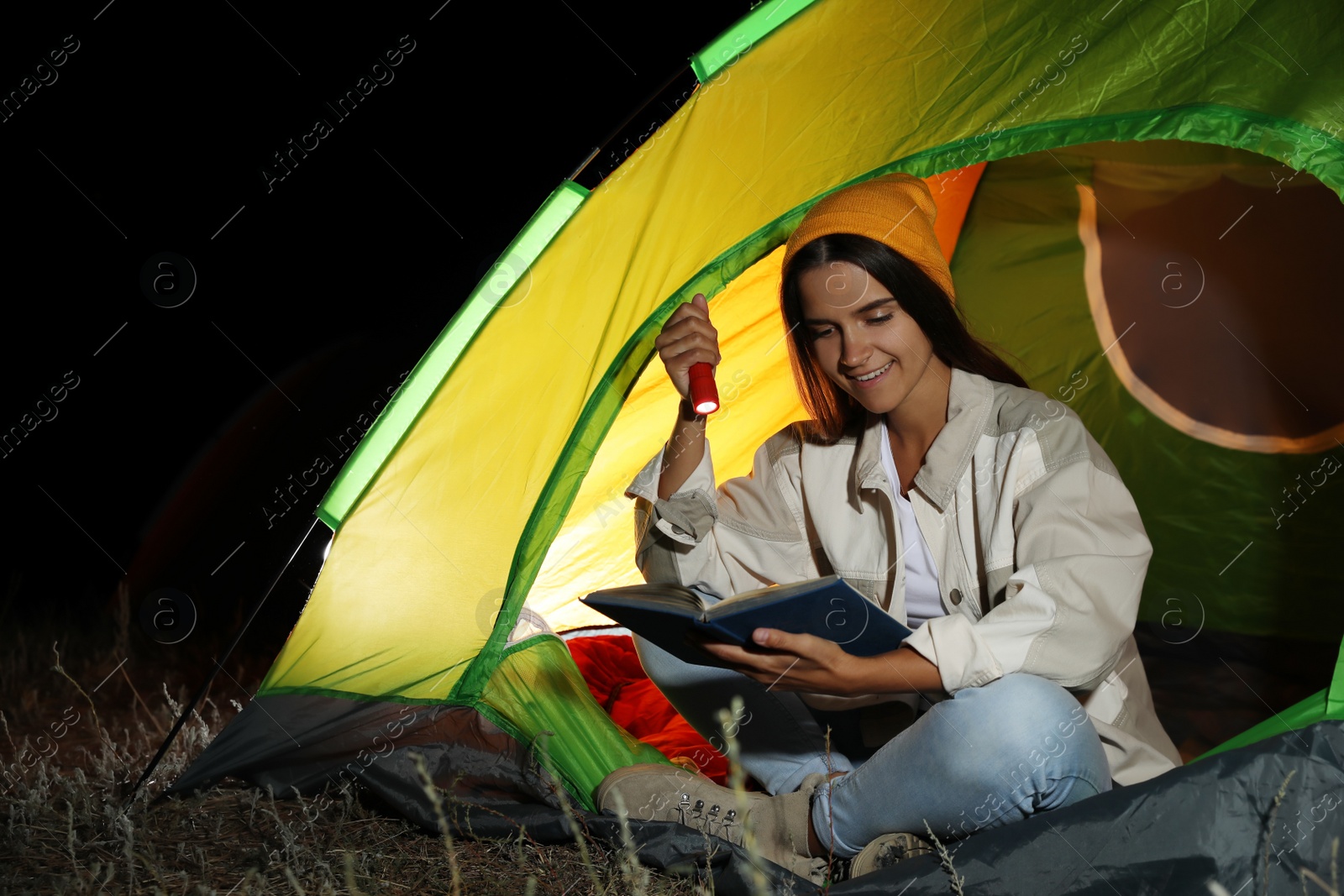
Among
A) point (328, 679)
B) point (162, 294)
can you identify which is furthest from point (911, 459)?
point (162, 294)

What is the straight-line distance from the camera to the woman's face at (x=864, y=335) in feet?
4.61

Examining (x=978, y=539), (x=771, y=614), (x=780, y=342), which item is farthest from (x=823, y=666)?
(x=780, y=342)

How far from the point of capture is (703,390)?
1.42 metres

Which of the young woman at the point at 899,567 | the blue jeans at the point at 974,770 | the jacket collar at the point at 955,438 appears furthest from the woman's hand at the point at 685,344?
the blue jeans at the point at 974,770

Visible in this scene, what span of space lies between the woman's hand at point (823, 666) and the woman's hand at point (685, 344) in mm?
445

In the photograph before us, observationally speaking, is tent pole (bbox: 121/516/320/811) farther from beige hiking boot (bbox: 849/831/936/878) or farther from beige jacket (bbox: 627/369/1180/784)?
beige hiking boot (bbox: 849/831/936/878)

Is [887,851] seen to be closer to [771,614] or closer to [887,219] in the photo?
[771,614]

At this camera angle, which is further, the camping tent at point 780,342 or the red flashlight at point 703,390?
the red flashlight at point 703,390

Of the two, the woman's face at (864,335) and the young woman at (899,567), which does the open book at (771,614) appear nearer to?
the young woman at (899,567)

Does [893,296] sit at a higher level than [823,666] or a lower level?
higher

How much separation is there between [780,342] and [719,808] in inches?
40.2

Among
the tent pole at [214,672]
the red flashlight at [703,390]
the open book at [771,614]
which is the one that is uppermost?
the tent pole at [214,672]

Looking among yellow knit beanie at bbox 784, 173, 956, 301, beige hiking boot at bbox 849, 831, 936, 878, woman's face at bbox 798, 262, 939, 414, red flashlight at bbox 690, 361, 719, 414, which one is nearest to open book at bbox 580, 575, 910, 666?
beige hiking boot at bbox 849, 831, 936, 878

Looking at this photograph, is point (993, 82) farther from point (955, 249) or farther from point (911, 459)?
point (955, 249)
